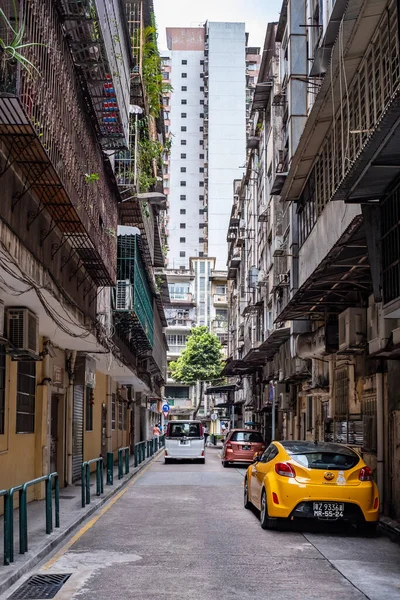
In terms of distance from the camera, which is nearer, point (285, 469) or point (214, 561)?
point (214, 561)

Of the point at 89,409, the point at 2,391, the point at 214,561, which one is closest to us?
the point at 214,561

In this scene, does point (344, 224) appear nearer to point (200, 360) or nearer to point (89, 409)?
point (89, 409)

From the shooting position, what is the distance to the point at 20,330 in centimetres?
1220

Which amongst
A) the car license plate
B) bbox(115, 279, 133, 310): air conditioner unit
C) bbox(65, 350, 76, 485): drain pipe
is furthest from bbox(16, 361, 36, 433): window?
bbox(115, 279, 133, 310): air conditioner unit

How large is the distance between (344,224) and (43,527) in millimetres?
6286

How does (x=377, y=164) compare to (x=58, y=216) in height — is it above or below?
below

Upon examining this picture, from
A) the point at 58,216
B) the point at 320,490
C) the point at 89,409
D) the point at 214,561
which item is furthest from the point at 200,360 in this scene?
the point at 214,561

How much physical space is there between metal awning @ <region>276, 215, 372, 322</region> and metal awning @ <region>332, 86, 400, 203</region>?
26.3 inches

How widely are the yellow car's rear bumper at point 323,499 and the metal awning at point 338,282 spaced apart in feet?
11.2

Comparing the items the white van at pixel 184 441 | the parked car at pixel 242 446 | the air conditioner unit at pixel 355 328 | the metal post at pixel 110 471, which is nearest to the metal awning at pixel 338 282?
the air conditioner unit at pixel 355 328

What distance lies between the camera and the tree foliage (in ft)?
224

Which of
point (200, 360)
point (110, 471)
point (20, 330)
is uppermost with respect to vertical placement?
point (200, 360)

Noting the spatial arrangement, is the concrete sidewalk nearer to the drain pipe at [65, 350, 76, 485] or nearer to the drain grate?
the drain grate

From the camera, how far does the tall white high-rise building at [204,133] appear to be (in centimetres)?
8881
